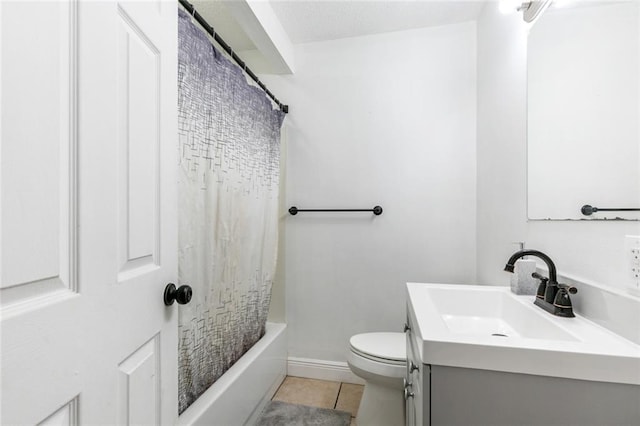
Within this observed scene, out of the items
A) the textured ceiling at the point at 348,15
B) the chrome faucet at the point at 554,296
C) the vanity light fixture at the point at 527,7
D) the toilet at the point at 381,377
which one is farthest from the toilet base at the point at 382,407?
the textured ceiling at the point at 348,15

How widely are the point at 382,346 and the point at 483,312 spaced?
22.4 inches

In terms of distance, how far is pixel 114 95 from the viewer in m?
0.64

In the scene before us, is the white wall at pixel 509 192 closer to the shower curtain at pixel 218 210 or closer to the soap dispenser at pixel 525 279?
the soap dispenser at pixel 525 279

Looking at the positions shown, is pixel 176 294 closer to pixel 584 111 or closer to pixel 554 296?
pixel 554 296

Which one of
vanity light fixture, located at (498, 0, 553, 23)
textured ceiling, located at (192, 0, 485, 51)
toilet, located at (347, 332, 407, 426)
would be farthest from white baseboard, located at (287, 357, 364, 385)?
textured ceiling, located at (192, 0, 485, 51)

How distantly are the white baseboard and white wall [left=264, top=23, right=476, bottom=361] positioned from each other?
57 millimetres

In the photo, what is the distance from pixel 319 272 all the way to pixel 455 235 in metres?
0.93

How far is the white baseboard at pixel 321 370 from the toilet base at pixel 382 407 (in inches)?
17.5

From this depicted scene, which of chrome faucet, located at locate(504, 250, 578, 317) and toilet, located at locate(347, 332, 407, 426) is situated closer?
chrome faucet, located at locate(504, 250, 578, 317)

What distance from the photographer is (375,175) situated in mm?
2000

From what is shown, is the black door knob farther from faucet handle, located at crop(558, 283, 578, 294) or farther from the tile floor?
the tile floor

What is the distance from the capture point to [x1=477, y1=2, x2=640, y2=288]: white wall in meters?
0.90

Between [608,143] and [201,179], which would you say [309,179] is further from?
[608,143]

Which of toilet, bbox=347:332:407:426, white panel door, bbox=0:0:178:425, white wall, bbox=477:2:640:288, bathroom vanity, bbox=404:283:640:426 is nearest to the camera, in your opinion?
white panel door, bbox=0:0:178:425
